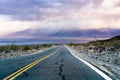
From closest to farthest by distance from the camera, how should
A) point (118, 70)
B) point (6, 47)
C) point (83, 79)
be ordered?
point (83, 79) → point (118, 70) → point (6, 47)

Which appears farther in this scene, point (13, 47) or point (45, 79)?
point (13, 47)

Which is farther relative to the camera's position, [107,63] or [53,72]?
[107,63]

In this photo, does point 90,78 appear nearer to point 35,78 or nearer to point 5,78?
point 35,78

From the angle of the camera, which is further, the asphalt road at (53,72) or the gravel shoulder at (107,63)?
the gravel shoulder at (107,63)

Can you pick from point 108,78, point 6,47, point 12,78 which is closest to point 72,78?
point 108,78

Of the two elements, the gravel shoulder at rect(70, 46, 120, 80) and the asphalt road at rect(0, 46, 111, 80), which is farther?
the gravel shoulder at rect(70, 46, 120, 80)

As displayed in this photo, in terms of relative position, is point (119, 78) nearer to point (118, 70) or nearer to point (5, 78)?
point (118, 70)

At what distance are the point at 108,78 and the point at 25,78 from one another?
3.31 metres

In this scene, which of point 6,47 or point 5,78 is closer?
point 5,78

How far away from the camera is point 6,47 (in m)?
69.8

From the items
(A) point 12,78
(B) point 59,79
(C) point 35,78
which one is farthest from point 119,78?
(A) point 12,78

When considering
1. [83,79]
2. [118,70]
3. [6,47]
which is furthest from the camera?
[6,47]

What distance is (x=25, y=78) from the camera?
1327cm

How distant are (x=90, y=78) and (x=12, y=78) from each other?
3.12m
